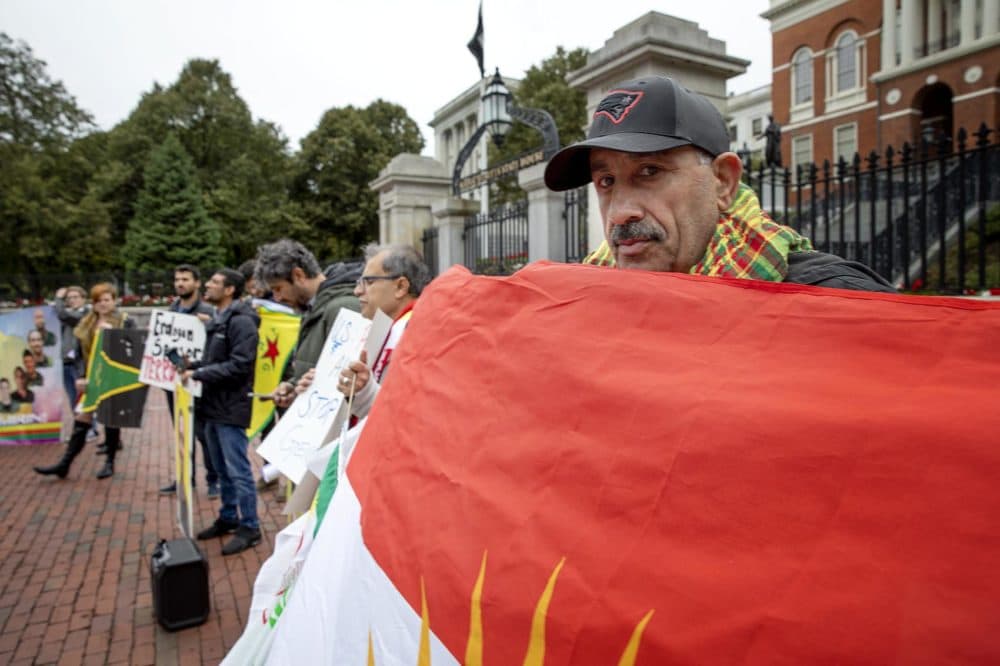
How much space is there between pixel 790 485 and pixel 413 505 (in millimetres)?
757

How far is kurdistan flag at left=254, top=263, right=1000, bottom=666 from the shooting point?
760 mm

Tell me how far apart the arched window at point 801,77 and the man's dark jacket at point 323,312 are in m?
35.5

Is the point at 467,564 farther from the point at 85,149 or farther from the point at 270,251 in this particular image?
the point at 85,149

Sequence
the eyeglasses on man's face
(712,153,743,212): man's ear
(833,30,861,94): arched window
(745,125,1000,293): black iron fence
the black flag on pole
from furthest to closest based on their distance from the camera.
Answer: (833,30,861,94): arched window → the black flag on pole → (745,125,1000,293): black iron fence → the eyeglasses on man's face → (712,153,743,212): man's ear

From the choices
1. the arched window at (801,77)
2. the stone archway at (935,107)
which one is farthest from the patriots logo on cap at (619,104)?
the arched window at (801,77)

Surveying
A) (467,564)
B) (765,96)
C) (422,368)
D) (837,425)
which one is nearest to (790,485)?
(837,425)

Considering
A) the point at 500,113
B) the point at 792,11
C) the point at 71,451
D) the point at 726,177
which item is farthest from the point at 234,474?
the point at 792,11

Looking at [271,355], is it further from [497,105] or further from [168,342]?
[497,105]

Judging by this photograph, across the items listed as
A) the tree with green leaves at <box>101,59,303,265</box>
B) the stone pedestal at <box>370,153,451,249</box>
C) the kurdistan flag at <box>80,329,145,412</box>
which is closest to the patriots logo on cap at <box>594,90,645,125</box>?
the kurdistan flag at <box>80,329,145,412</box>

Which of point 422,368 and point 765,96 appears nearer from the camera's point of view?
point 422,368

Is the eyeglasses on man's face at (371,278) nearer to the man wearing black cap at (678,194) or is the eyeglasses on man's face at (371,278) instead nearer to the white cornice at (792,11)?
the man wearing black cap at (678,194)

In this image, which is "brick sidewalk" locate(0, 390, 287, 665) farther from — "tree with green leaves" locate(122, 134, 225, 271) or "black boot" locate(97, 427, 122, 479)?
"tree with green leaves" locate(122, 134, 225, 271)

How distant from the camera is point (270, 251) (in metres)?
4.85

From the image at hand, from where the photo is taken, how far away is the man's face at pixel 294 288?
482cm
